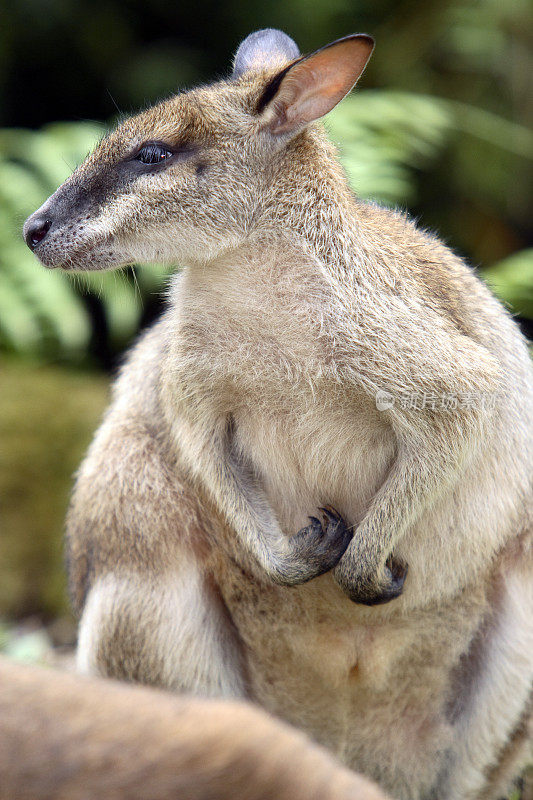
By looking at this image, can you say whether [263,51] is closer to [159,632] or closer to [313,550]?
[313,550]

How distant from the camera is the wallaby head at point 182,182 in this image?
3.46m

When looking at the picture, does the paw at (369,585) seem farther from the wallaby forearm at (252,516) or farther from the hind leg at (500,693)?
the hind leg at (500,693)

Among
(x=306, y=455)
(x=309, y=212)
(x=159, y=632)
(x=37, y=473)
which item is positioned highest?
(x=309, y=212)

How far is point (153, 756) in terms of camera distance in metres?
1.74

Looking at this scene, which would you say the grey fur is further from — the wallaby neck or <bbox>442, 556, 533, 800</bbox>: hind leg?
Answer: <bbox>442, 556, 533, 800</bbox>: hind leg

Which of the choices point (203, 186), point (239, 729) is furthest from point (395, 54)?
point (239, 729)

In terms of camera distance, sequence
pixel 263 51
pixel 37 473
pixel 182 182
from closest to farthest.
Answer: pixel 182 182
pixel 263 51
pixel 37 473

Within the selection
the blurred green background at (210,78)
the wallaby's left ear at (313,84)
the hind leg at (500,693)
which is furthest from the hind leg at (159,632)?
the blurred green background at (210,78)

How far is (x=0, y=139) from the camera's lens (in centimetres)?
703

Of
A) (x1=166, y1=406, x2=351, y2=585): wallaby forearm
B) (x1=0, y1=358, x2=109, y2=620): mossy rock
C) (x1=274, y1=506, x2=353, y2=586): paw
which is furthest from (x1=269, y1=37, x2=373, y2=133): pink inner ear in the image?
(x1=0, y1=358, x2=109, y2=620): mossy rock

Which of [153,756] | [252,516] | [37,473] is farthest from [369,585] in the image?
[37,473]

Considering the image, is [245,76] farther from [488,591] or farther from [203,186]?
[488,591]

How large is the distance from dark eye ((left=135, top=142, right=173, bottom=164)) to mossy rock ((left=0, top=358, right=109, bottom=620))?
333 centimetres

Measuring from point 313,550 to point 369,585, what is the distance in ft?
0.75
